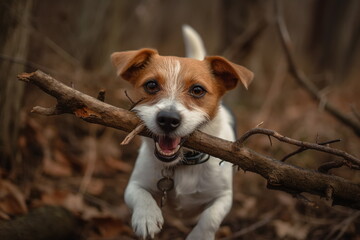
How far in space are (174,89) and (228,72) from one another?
61 cm

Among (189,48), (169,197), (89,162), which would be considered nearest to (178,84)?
(169,197)

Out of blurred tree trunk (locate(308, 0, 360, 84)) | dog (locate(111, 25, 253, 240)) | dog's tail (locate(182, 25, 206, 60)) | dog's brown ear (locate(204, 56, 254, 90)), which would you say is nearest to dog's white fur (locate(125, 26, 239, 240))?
dog (locate(111, 25, 253, 240))

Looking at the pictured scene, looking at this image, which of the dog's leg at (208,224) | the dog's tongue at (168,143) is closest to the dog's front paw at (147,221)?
the dog's leg at (208,224)

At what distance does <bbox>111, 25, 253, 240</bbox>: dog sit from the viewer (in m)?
2.96

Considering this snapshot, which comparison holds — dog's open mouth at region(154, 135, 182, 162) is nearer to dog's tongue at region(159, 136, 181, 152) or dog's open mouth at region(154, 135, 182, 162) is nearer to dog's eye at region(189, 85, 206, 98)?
dog's tongue at region(159, 136, 181, 152)

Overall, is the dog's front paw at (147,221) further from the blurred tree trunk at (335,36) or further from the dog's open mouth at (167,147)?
the blurred tree trunk at (335,36)

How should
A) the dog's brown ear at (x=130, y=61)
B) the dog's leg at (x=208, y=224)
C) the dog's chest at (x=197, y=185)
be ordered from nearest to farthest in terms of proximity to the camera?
the dog's leg at (x=208, y=224), the dog's brown ear at (x=130, y=61), the dog's chest at (x=197, y=185)

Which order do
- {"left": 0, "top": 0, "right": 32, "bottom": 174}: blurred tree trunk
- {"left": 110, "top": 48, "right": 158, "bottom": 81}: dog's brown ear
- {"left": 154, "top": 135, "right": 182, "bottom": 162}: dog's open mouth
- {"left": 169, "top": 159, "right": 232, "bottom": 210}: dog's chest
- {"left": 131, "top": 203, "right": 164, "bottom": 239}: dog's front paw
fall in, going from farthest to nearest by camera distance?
{"left": 0, "top": 0, "right": 32, "bottom": 174}: blurred tree trunk < {"left": 169, "top": 159, "right": 232, "bottom": 210}: dog's chest < {"left": 110, "top": 48, "right": 158, "bottom": 81}: dog's brown ear < {"left": 154, "top": 135, "right": 182, "bottom": 162}: dog's open mouth < {"left": 131, "top": 203, "right": 164, "bottom": 239}: dog's front paw

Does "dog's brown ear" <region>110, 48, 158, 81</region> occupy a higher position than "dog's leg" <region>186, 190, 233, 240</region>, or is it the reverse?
"dog's brown ear" <region>110, 48, 158, 81</region>

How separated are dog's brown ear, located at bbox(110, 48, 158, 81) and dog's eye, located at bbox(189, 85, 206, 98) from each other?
542mm

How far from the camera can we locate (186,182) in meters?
3.33

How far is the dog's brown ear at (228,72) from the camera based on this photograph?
129 inches

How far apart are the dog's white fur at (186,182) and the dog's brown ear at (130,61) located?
0.24m

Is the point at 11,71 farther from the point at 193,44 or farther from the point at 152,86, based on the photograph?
the point at 193,44
